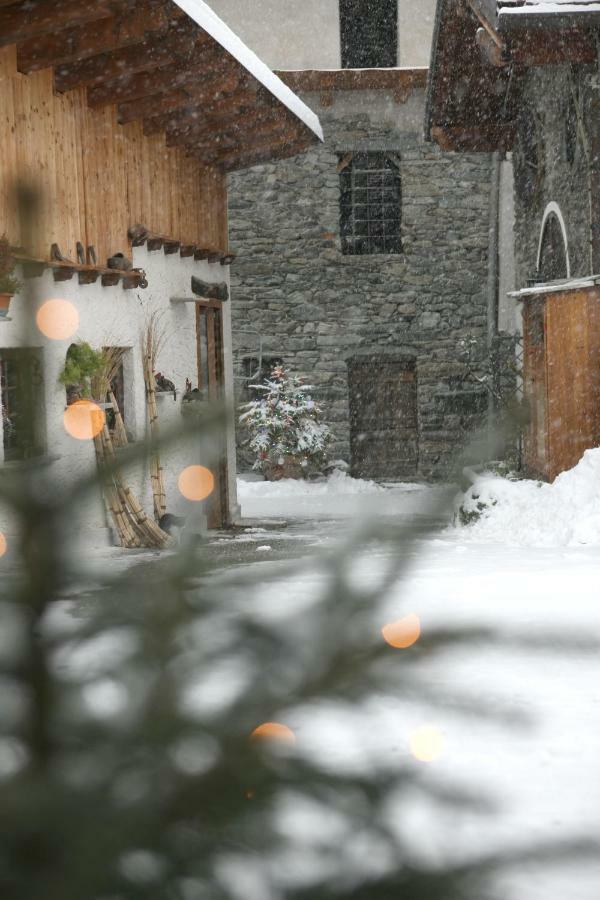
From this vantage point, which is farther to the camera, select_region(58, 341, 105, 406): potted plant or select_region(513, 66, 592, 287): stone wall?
select_region(513, 66, 592, 287): stone wall

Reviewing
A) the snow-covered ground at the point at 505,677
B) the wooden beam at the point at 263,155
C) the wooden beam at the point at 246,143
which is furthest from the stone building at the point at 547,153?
the wooden beam at the point at 246,143

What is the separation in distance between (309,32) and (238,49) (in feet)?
24.2

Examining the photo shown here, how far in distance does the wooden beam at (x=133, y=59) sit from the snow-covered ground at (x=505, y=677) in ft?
13.2

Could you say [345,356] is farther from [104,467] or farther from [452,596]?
[104,467]

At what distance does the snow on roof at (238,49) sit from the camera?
820 centimetres

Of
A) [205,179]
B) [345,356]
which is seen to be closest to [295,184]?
[345,356]

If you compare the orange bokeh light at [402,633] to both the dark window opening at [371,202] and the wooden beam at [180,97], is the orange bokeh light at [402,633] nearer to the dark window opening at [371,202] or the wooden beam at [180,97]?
the wooden beam at [180,97]

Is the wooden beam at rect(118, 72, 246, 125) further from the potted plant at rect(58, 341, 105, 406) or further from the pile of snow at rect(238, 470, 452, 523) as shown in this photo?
the pile of snow at rect(238, 470, 452, 523)

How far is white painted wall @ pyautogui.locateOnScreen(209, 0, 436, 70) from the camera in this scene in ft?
52.4

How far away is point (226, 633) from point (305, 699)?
0.44 ft

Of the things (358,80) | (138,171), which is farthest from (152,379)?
(358,80)

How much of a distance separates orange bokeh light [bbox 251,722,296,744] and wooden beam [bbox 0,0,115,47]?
691cm

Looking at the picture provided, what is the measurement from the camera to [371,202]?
16.3 m

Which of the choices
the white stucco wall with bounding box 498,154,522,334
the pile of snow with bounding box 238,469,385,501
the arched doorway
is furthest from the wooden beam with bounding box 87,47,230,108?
the white stucco wall with bounding box 498,154,522,334
